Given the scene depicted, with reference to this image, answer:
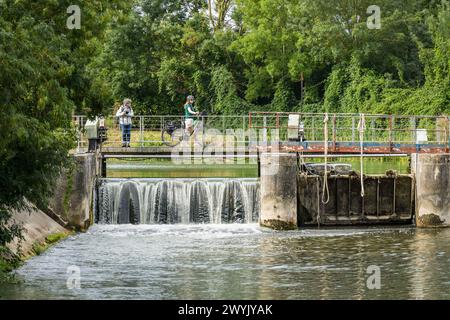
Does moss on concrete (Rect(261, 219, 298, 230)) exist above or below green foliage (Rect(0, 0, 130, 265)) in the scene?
below

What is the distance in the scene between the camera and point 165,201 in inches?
1443

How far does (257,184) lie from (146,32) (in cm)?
4620

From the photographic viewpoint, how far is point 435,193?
34719 millimetres

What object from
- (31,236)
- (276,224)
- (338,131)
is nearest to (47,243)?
(31,236)

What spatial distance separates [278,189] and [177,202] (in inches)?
180

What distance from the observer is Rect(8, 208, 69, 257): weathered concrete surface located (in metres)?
27.8

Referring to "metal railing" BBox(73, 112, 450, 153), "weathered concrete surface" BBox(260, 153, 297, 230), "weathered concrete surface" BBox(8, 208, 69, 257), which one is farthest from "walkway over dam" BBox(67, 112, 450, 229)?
"weathered concrete surface" BBox(8, 208, 69, 257)

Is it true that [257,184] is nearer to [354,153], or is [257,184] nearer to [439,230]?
[354,153]

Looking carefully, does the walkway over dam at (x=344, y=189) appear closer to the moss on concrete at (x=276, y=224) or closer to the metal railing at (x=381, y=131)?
the moss on concrete at (x=276, y=224)

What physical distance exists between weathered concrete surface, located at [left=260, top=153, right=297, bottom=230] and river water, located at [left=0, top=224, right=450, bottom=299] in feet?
1.69

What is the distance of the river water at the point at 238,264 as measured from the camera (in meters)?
22.7

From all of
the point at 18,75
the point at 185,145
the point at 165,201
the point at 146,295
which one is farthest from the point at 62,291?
the point at 185,145

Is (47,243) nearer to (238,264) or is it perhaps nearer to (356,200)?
(238,264)

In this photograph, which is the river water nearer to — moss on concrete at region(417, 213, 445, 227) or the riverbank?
the riverbank
